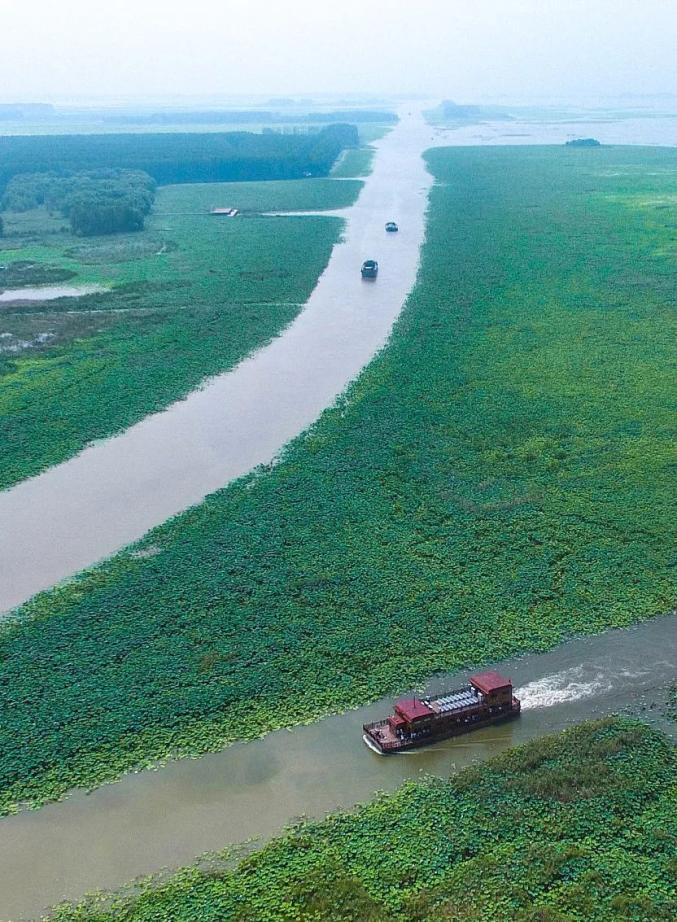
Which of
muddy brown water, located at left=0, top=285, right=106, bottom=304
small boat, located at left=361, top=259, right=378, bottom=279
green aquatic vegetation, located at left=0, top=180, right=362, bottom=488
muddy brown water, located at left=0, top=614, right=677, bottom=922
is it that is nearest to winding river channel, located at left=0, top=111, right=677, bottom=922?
muddy brown water, located at left=0, top=614, right=677, bottom=922

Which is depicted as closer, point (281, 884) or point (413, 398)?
point (281, 884)

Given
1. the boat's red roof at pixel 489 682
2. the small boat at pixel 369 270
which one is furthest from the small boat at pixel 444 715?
the small boat at pixel 369 270

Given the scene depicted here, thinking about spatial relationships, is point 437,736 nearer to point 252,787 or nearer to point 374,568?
point 252,787

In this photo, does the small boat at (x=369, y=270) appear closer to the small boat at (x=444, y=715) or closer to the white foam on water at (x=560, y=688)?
the white foam on water at (x=560, y=688)

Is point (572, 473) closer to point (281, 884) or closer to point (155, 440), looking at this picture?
point (155, 440)

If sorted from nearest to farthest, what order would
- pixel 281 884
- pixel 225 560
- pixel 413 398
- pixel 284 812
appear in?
pixel 281 884 < pixel 284 812 < pixel 225 560 < pixel 413 398

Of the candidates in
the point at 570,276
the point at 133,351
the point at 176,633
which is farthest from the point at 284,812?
the point at 570,276

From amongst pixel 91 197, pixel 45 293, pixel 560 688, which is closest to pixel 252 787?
pixel 560 688
